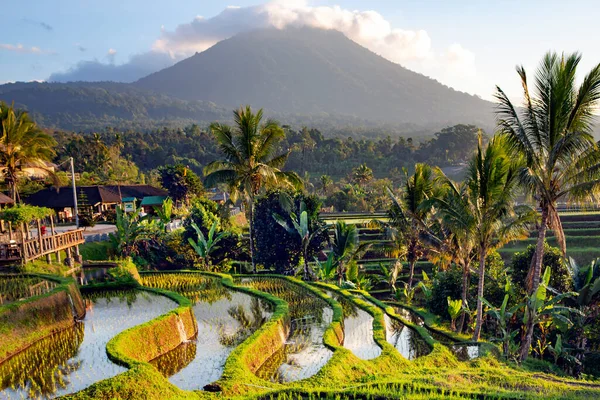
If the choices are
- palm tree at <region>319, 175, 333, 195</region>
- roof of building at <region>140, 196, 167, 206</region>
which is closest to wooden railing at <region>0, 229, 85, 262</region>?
roof of building at <region>140, 196, 167, 206</region>

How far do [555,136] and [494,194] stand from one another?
2.08 meters

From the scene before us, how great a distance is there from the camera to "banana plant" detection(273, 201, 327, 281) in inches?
823

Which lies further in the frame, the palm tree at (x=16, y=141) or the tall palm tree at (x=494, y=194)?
the palm tree at (x=16, y=141)

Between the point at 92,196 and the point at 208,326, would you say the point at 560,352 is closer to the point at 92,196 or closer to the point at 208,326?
the point at 208,326

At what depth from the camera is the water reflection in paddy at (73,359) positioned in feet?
26.7

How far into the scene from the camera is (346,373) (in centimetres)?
907

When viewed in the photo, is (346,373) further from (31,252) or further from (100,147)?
(100,147)

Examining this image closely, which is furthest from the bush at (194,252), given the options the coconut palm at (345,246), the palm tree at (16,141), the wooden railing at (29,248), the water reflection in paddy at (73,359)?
the water reflection in paddy at (73,359)

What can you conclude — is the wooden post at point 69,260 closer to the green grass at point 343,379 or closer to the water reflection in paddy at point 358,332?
the green grass at point 343,379

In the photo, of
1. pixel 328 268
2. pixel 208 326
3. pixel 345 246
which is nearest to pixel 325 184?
pixel 345 246

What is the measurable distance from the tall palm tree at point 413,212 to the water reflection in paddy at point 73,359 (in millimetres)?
9499

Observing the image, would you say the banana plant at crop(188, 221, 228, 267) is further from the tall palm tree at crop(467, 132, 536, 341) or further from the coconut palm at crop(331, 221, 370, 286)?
the tall palm tree at crop(467, 132, 536, 341)

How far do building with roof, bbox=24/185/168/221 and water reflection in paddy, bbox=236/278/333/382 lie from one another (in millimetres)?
20188

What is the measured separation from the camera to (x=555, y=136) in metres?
11.6
